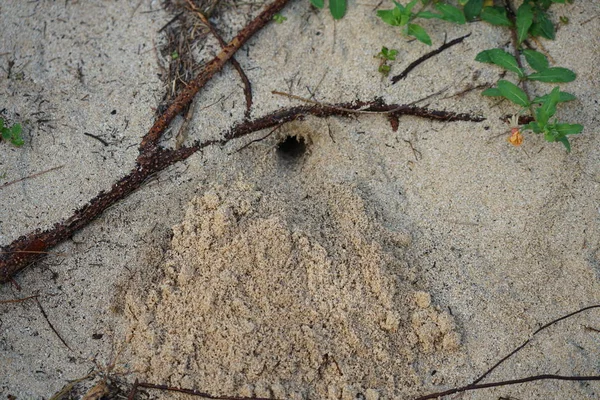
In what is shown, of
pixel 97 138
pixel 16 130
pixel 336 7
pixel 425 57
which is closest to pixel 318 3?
pixel 336 7

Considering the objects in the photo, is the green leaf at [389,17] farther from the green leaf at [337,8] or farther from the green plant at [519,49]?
the green leaf at [337,8]

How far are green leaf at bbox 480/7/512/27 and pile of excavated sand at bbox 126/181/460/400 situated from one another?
131cm

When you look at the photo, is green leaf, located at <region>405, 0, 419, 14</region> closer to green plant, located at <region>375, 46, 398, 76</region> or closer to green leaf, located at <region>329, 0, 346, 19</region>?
green plant, located at <region>375, 46, 398, 76</region>

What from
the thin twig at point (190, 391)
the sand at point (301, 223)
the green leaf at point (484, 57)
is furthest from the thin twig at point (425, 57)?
the thin twig at point (190, 391)

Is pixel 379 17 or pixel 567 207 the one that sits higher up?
pixel 379 17

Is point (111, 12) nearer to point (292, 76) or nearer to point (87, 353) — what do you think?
point (292, 76)

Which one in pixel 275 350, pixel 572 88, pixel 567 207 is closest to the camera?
pixel 275 350

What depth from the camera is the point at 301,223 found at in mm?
2756

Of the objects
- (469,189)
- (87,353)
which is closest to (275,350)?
(87,353)

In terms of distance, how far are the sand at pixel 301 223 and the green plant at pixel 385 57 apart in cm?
6

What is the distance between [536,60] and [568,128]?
0.49 m

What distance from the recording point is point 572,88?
3070 millimetres

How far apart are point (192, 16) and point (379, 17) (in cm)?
102

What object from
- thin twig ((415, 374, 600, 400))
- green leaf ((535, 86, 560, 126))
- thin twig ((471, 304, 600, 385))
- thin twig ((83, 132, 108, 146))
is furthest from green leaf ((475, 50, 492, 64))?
thin twig ((83, 132, 108, 146))
